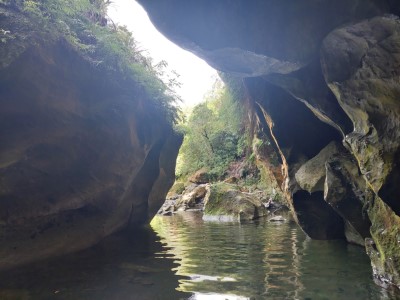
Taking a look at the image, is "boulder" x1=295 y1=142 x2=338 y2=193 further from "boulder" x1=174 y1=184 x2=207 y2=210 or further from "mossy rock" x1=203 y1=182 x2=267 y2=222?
"boulder" x1=174 y1=184 x2=207 y2=210

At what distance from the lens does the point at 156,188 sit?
13430 millimetres

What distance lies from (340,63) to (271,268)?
3.86 metres

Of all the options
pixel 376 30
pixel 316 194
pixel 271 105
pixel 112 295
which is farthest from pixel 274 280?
pixel 271 105

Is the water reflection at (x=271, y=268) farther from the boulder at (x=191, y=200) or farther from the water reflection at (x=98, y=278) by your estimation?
the boulder at (x=191, y=200)

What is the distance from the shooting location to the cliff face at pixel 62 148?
22.6 ft

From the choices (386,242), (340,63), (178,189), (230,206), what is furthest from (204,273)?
(178,189)

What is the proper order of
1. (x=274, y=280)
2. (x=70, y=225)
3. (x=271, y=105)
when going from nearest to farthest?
(x=274, y=280), (x=70, y=225), (x=271, y=105)

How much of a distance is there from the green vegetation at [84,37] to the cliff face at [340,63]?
251 cm

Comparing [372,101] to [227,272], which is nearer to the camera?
[372,101]

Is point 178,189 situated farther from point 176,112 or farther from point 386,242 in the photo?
point 386,242

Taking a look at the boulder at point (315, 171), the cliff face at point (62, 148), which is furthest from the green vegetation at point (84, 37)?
the boulder at point (315, 171)

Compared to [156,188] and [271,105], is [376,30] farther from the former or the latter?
[156,188]

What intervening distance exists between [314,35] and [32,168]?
A: 21.2 feet

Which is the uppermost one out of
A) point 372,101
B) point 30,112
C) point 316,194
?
point 30,112
